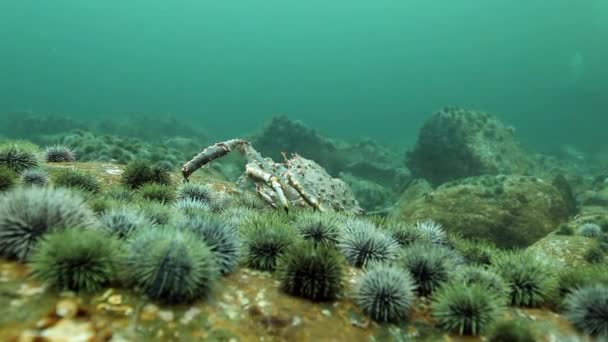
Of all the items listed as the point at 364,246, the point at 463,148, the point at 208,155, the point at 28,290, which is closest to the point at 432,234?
the point at 364,246

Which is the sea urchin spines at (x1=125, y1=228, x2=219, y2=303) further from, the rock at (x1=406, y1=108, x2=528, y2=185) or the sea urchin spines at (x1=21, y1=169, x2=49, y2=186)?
the rock at (x1=406, y1=108, x2=528, y2=185)

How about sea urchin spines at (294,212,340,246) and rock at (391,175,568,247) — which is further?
rock at (391,175,568,247)

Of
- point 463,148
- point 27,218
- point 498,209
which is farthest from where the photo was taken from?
point 463,148

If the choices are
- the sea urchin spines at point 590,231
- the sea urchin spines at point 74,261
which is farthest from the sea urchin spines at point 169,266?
the sea urchin spines at point 590,231

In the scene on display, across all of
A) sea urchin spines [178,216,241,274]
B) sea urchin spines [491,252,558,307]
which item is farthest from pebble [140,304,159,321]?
sea urchin spines [491,252,558,307]

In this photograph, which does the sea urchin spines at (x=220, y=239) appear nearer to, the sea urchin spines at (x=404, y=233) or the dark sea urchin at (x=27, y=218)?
the dark sea urchin at (x=27, y=218)

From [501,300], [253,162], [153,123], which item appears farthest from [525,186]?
[153,123]

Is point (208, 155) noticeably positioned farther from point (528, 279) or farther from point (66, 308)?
point (528, 279)
